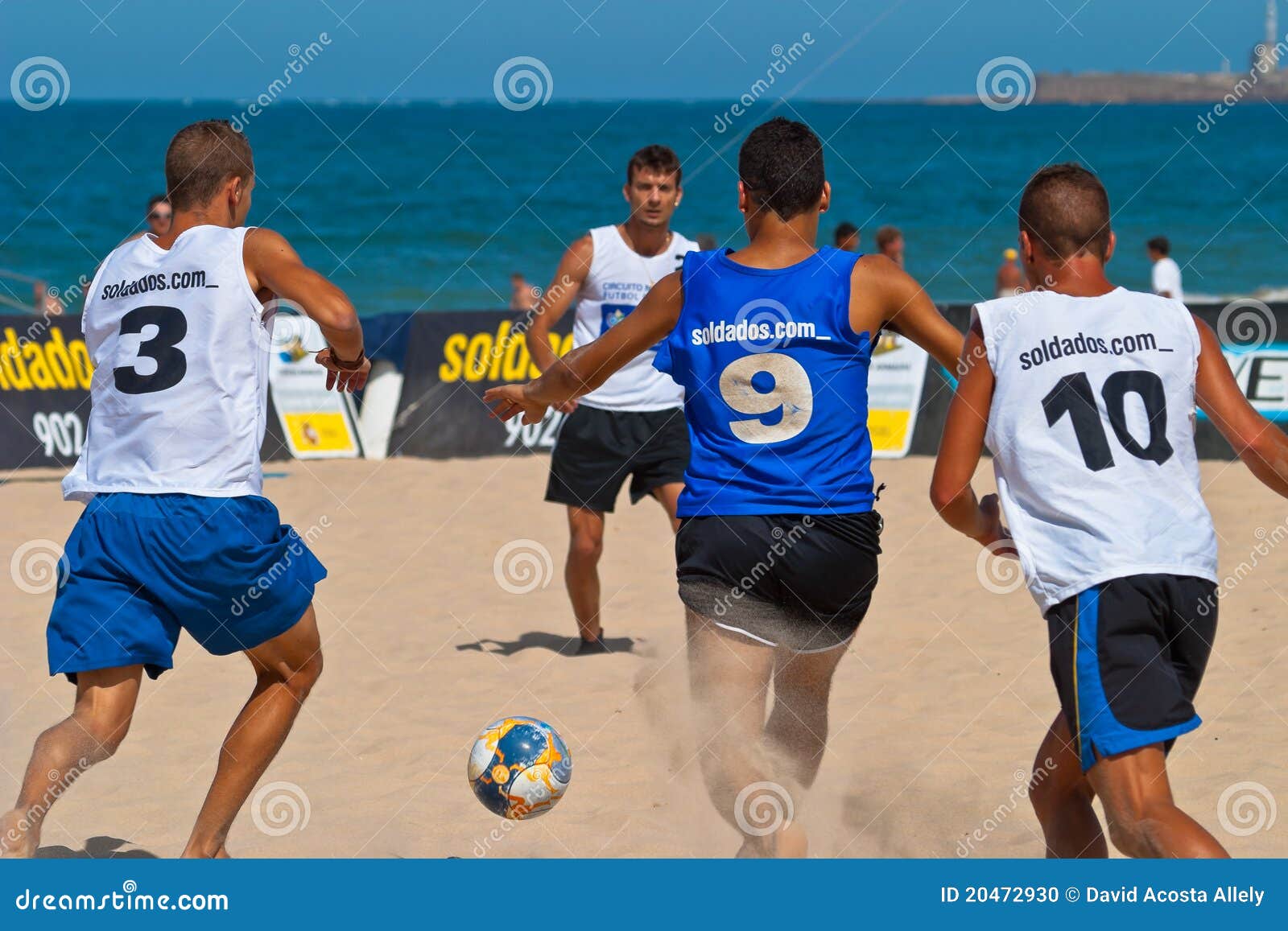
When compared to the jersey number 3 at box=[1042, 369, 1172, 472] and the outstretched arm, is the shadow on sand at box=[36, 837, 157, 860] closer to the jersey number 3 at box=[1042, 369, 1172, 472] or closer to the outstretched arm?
the outstretched arm

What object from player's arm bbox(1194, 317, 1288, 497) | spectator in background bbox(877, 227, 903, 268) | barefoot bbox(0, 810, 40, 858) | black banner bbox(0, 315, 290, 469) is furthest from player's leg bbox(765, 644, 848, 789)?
black banner bbox(0, 315, 290, 469)

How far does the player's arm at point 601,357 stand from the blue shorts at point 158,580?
2.56 ft

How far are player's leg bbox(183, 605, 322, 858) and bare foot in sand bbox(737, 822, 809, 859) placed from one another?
44.6 inches

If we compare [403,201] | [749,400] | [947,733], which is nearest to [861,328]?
[749,400]

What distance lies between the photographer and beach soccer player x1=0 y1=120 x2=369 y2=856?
3240mm

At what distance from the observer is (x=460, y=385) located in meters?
11.1

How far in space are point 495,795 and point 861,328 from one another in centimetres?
148

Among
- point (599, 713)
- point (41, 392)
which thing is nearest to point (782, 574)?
point (599, 713)

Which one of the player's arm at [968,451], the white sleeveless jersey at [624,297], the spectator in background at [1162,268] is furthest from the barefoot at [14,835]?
the spectator in background at [1162,268]

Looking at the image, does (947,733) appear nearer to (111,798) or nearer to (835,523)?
(835,523)

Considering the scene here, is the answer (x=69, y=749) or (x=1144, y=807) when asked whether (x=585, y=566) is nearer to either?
(x=69, y=749)

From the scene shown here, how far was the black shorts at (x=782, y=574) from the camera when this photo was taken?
3201 millimetres

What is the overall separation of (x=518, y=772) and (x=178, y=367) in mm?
1284

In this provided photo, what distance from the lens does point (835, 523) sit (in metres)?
3.23
